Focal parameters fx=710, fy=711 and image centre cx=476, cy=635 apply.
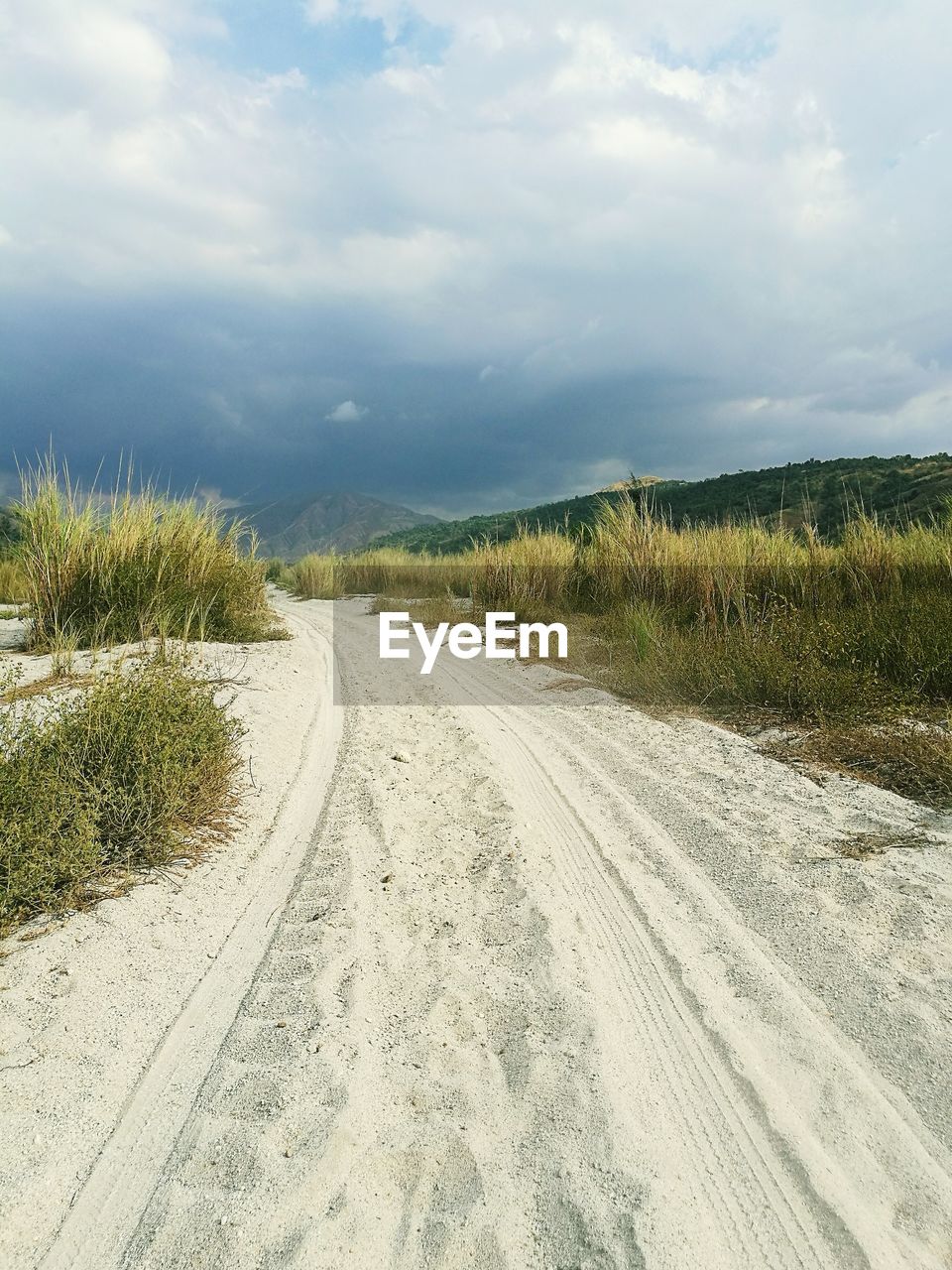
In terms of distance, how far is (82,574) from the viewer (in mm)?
7512

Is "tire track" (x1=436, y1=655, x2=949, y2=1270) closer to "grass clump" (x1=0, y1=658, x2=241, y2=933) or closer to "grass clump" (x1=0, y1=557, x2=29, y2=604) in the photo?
"grass clump" (x1=0, y1=658, x2=241, y2=933)

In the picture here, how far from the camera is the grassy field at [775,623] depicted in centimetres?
549

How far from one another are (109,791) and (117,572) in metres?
4.89

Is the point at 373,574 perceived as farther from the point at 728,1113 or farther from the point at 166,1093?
the point at 728,1113

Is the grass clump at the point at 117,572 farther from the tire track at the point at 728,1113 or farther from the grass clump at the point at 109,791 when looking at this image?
the tire track at the point at 728,1113

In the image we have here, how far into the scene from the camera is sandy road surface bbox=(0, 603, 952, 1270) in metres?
1.74

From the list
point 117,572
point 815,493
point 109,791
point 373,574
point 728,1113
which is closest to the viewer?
point 728,1113

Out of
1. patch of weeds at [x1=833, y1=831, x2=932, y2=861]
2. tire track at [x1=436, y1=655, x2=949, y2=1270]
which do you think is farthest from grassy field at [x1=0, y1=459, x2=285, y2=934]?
patch of weeds at [x1=833, y1=831, x2=932, y2=861]

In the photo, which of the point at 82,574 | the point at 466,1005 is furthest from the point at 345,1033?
the point at 82,574

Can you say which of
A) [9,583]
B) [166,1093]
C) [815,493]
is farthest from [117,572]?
[815,493]

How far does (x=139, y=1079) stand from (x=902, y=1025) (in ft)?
8.26

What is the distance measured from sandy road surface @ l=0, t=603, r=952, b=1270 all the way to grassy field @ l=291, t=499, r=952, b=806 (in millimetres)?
1413

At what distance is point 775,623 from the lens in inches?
305

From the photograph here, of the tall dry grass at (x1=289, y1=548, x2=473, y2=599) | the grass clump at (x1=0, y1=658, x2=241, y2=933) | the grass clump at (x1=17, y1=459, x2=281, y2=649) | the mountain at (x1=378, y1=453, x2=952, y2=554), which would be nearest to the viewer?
the grass clump at (x1=0, y1=658, x2=241, y2=933)
